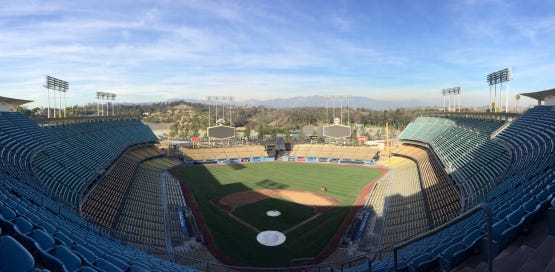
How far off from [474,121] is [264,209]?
103 feet

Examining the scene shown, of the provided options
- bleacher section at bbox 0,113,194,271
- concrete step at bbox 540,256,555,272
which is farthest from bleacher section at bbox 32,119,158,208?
concrete step at bbox 540,256,555,272

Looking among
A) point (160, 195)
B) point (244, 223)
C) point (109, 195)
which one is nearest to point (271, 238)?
point (244, 223)

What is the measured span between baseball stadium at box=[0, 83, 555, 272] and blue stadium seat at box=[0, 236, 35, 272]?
16 mm

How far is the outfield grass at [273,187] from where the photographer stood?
69.6 feet

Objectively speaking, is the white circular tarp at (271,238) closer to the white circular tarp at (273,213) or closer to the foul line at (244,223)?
the foul line at (244,223)

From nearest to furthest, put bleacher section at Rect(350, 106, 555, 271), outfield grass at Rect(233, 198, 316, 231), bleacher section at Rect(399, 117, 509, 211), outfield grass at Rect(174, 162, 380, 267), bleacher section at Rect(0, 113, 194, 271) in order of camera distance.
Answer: bleacher section at Rect(0, 113, 194, 271) < bleacher section at Rect(350, 106, 555, 271) < bleacher section at Rect(399, 117, 509, 211) < outfield grass at Rect(174, 162, 380, 267) < outfield grass at Rect(233, 198, 316, 231)

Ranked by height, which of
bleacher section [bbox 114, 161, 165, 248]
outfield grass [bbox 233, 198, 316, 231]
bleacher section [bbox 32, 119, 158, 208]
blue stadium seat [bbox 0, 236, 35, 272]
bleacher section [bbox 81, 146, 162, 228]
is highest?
blue stadium seat [bbox 0, 236, 35, 272]

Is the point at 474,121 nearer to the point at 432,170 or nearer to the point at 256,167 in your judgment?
the point at 432,170

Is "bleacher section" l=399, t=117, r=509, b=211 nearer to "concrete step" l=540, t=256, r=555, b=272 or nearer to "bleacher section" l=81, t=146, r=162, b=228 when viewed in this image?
"concrete step" l=540, t=256, r=555, b=272

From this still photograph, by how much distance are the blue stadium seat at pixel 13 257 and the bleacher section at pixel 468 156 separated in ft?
62.1

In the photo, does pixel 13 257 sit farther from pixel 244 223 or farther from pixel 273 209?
pixel 273 209

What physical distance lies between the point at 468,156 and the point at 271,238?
20099mm

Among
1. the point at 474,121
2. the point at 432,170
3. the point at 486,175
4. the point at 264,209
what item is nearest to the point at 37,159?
the point at 264,209

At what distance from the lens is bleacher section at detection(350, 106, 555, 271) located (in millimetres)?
6680
